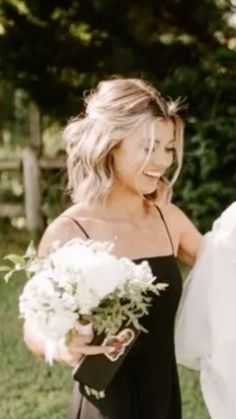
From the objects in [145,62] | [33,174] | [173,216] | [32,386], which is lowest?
[32,386]

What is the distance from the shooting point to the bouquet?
2.47 metres

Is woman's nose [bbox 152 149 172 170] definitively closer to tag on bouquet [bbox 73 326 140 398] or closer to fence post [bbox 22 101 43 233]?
tag on bouquet [bbox 73 326 140 398]

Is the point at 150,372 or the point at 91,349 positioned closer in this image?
the point at 91,349

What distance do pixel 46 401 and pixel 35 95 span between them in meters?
4.42

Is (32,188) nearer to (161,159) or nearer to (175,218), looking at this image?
(175,218)

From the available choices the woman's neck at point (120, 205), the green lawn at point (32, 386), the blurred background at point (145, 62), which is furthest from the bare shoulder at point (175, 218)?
the blurred background at point (145, 62)

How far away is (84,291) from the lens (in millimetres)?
2465

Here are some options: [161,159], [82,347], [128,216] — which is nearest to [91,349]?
[82,347]

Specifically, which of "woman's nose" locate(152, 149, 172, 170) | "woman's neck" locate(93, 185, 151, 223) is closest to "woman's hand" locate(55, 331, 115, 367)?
"woman's neck" locate(93, 185, 151, 223)

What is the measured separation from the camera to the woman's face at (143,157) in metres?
2.70

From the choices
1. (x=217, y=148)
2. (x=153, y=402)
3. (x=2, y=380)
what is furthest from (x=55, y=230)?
(x=217, y=148)

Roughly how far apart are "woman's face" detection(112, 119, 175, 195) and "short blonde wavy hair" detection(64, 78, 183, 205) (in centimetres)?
2

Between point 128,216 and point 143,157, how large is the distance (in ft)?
0.61

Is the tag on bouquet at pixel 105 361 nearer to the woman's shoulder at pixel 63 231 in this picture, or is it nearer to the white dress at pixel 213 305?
the woman's shoulder at pixel 63 231
